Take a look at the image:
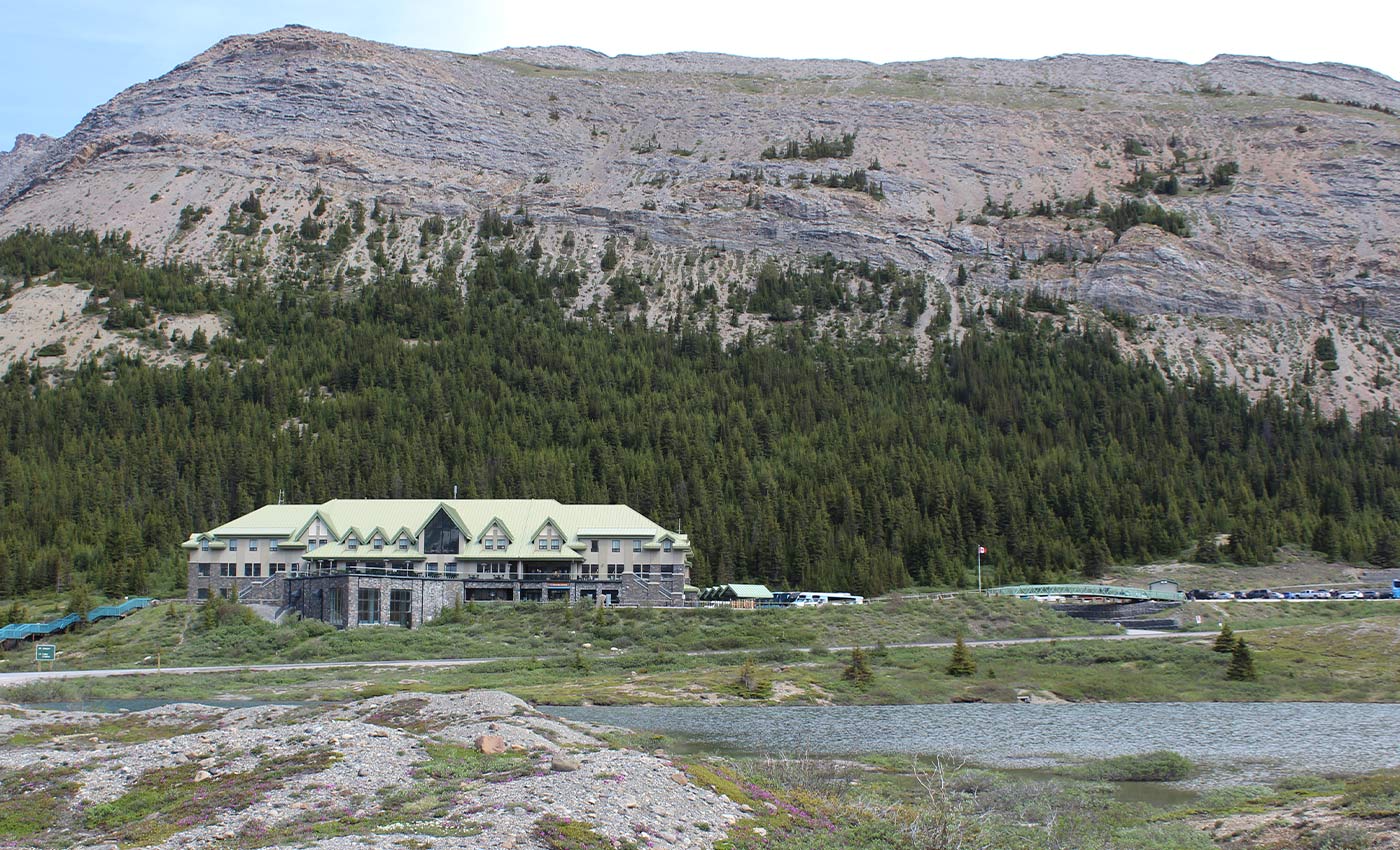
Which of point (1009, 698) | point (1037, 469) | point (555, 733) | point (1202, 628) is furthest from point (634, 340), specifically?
point (555, 733)

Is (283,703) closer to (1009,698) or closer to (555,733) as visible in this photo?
(555,733)

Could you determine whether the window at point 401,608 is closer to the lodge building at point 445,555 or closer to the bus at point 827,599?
the lodge building at point 445,555

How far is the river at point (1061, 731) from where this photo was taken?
44.9m

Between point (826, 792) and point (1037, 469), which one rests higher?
point (1037, 469)

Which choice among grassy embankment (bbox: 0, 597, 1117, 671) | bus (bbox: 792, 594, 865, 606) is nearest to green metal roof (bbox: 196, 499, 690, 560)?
grassy embankment (bbox: 0, 597, 1117, 671)

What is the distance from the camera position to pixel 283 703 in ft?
185

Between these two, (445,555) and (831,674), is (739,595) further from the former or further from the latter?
(831,674)

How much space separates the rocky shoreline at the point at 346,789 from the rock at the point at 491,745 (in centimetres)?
7

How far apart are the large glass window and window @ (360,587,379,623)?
7.16m

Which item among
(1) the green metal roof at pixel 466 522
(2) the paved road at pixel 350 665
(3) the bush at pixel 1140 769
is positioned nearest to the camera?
(3) the bush at pixel 1140 769

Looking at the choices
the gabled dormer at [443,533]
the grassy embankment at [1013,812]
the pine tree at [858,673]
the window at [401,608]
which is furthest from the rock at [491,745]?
the gabled dormer at [443,533]

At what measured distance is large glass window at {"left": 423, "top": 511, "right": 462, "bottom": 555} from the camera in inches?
3728

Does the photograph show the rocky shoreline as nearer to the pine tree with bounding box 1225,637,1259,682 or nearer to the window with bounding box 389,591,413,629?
the pine tree with bounding box 1225,637,1259,682

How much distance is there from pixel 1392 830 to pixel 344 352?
483 ft
